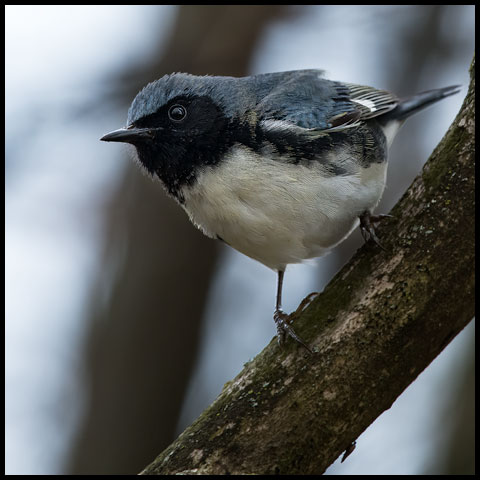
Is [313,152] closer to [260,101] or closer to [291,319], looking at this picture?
[260,101]

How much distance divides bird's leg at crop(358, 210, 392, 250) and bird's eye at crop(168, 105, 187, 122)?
1204 mm

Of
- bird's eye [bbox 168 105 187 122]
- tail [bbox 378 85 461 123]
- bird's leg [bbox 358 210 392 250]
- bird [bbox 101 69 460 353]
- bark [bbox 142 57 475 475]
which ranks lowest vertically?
bark [bbox 142 57 475 475]

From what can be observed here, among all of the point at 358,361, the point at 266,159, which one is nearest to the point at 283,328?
the point at 358,361

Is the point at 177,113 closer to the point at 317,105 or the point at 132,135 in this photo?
the point at 132,135

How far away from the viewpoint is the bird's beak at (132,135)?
3.98 metres

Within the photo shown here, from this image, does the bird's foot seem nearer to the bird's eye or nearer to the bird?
the bird

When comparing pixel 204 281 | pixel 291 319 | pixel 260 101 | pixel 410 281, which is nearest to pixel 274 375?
pixel 291 319

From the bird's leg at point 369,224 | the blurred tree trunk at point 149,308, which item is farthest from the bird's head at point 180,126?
the blurred tree trunk at point 149,308

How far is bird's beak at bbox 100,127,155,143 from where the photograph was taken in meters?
3.98

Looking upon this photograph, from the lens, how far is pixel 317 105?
412 cm

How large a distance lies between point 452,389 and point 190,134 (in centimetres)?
356

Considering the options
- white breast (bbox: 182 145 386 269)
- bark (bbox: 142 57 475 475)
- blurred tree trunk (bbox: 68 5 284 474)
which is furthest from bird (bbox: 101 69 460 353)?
blurred tree trunk (bbox: 68 5 284 474)

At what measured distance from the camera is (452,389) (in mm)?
6008

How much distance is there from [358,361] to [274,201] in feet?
3.26
